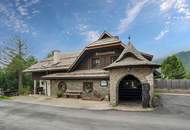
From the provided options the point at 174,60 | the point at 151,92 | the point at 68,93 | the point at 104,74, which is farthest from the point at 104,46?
the point at 174,60

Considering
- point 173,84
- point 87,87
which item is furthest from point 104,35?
point 173,84

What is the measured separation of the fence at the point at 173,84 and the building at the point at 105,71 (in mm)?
11019

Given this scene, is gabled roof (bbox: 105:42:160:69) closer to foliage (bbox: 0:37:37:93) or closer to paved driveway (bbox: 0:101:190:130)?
paved driveway (bbox: 0:101:190:130)

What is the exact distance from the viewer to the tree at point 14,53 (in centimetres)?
3999

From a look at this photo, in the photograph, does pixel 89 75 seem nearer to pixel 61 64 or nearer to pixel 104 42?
pixel 104 42

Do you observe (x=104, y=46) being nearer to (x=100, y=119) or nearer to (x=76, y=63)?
(x=76, y=63)

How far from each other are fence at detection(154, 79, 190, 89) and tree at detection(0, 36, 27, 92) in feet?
82.7

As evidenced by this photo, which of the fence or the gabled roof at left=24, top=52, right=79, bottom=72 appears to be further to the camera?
the fence

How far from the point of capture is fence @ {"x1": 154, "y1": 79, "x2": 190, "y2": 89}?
117 ft

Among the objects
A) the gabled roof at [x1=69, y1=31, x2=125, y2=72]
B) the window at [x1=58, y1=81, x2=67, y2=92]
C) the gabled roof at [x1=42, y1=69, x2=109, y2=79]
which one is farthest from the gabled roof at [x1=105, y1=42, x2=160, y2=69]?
the window at [x1=58, y1=81, x2=67, y2=92]

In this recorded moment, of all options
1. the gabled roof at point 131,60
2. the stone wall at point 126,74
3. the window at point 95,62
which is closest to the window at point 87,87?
the window at point 95,62

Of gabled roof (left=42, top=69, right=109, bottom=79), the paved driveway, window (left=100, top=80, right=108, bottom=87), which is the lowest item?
the paved driveway

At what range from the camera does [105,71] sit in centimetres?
2522

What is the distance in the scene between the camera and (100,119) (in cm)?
1408
